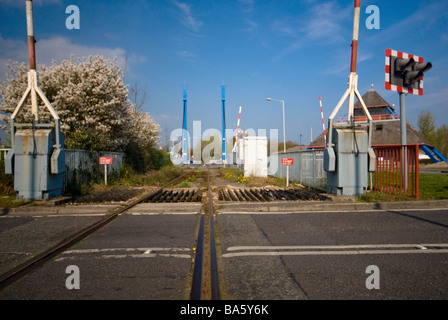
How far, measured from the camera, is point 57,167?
927cm

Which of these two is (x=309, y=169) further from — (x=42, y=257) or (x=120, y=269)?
(x=42, y=257)

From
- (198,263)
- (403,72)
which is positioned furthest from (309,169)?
(198,263)

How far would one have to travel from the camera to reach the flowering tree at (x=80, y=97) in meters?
15.7

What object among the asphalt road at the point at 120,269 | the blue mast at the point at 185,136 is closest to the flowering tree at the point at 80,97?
the asphalt road at the point at 120,269

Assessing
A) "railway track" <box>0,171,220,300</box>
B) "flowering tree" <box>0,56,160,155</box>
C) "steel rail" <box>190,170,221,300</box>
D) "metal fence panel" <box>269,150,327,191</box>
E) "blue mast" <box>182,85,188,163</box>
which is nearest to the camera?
"steel rail" <box>190,170,221,300</box>

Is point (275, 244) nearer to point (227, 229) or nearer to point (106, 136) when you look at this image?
point (227, 229)

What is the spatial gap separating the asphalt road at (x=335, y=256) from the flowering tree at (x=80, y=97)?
1157cm

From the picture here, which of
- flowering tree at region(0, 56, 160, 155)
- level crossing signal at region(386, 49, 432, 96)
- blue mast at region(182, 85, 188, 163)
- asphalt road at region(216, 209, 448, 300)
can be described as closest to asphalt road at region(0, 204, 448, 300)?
asphalt road at region(216, 209, 448, 300)

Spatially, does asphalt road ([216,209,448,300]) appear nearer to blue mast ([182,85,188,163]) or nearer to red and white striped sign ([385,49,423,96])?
red and white striped sign ([385,49,423,96])

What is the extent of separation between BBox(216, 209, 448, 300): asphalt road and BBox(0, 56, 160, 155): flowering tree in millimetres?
11571

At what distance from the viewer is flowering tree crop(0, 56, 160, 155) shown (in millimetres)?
15703

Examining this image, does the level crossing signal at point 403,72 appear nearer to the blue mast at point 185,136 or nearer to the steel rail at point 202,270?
the steel rail at point 202,270
